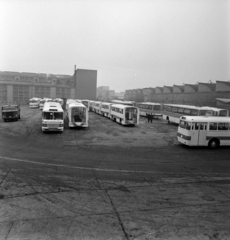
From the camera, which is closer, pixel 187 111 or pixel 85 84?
pixel 187 111

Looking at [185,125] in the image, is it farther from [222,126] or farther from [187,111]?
[187,111]

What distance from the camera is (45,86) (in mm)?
88312

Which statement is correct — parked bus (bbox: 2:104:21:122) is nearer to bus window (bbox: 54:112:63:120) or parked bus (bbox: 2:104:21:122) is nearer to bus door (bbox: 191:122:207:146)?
bus window (bbox: 54:112:63:120)

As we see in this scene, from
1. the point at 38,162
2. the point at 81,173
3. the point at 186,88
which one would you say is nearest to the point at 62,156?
the point at 38,162

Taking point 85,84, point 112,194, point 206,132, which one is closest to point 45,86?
point 85,84

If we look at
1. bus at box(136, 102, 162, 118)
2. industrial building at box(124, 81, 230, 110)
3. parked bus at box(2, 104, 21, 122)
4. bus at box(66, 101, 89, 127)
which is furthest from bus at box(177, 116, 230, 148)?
industrial building at box(124, 81, 230, 110)

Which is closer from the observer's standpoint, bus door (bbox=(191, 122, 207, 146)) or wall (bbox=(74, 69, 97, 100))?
bus door (bbox=(191, 122, 207, 146))

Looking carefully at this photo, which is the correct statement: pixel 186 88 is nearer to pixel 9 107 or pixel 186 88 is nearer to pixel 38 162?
pixel 9 107

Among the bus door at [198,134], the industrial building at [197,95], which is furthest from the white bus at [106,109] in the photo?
the bus door at [198,134]

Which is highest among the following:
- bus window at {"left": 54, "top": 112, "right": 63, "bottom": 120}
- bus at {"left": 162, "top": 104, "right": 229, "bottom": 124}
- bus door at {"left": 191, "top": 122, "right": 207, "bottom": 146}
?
bus at {"left": 162, "top": 104, "right": 229, "bottom": 124}

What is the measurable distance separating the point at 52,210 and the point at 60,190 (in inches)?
67.8

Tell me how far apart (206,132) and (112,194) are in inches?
490

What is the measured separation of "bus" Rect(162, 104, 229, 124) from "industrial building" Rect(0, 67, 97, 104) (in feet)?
194

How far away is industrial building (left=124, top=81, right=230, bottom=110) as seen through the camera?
148 feet
